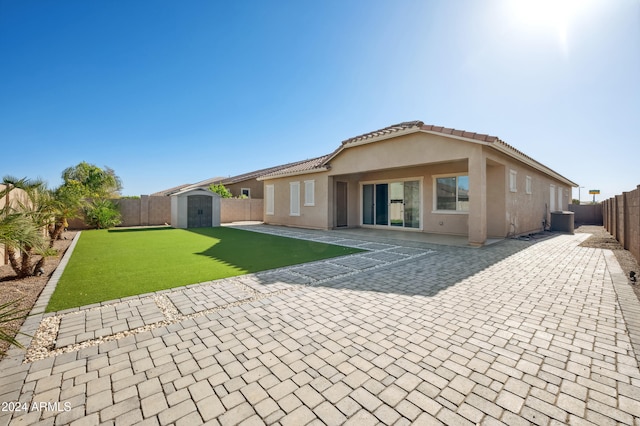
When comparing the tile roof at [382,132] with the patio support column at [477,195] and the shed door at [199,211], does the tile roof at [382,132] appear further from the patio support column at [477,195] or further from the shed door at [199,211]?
the shed door at [199,211]

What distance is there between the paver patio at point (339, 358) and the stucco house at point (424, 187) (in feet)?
19.1

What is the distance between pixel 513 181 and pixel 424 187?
3747mm

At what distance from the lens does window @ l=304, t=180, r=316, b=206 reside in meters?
16.1

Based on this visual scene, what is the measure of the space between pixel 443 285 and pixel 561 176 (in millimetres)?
19647

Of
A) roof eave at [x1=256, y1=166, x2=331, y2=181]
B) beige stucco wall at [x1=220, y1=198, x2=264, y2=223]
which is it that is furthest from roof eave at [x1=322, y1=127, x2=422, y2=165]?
beige stucco wall at [x1=220, y1=198, x2=264, y2=223]

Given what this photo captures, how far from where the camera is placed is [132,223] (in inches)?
757

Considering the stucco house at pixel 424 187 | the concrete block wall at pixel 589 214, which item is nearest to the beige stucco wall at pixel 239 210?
the stucco house at pixel 424 187

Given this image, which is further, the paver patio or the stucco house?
the stucco house

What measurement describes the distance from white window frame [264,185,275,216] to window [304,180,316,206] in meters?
3.80

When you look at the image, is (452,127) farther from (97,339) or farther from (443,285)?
(97,339)

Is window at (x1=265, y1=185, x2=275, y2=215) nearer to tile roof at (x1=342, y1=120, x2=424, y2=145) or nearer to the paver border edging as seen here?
tile roof at (x1=342, y1=120, x2=424, y2=145)

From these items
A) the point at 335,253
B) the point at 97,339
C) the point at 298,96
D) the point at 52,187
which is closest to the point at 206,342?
the point at 97,339

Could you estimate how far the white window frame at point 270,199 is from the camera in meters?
19.6

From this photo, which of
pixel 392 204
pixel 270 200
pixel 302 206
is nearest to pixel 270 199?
pixel 270 200
